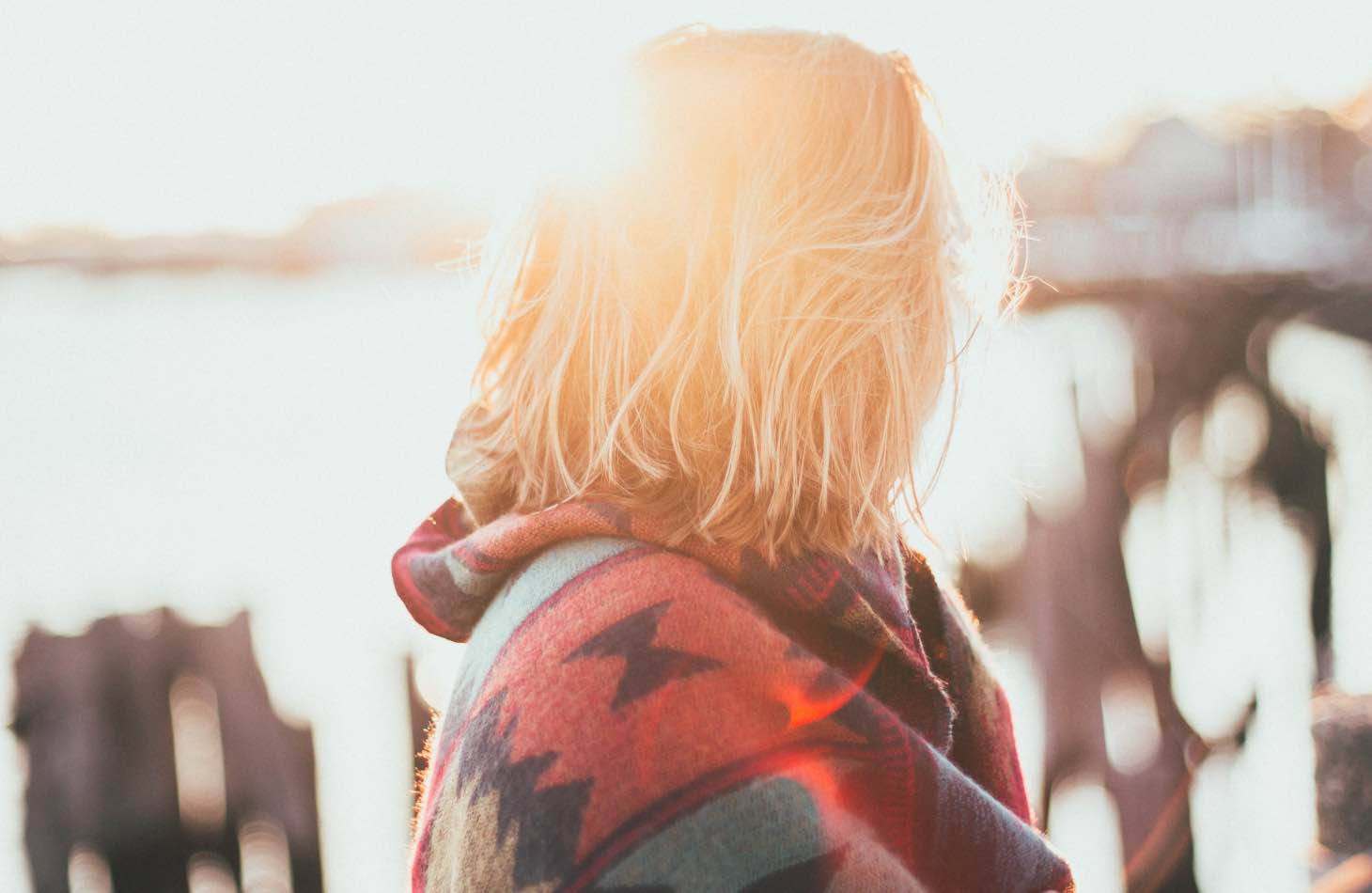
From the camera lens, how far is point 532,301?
1.26m

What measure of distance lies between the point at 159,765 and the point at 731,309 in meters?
2.23

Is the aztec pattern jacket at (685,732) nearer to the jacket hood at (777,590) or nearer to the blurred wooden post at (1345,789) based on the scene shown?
the jacket hood at (777,590)

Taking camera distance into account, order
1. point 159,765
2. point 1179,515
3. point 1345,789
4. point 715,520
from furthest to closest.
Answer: point 1179,515 → point 159,765 → point 1345,789 → point 715,520

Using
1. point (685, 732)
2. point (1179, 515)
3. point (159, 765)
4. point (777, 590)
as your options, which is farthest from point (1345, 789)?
point (159, 765)

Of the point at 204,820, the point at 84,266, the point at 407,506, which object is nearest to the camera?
the point at 204,820

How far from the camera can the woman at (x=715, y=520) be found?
3.35ft

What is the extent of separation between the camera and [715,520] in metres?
1.17

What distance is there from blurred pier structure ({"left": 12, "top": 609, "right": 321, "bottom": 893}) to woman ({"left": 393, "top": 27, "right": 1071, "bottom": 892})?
5.32 ft

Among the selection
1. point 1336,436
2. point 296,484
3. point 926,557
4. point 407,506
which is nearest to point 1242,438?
point 1336,436

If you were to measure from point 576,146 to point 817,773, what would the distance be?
749mm

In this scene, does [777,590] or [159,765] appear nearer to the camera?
[777,590]

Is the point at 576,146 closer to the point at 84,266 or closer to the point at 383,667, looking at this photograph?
the point at 383,667

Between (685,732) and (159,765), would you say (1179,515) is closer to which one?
(685,732)

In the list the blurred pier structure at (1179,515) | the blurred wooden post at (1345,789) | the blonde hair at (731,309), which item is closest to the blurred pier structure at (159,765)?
the blonde hair at (731,309)
